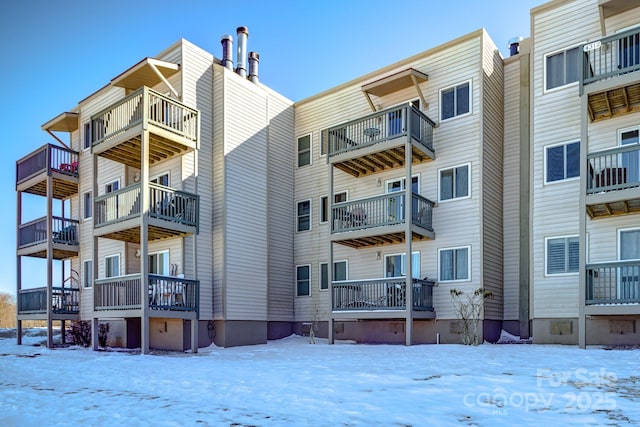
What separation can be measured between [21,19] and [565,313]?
1949 cm

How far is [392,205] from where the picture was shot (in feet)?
62.3

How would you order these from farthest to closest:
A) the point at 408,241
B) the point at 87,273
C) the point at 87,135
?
the point at 87,135 < the point at 87,273 < the point at 408,241

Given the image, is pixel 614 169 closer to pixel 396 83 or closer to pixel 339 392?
pixel 396 83

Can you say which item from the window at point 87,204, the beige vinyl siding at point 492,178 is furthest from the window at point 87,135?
the beige vinyl siding at point 492,178

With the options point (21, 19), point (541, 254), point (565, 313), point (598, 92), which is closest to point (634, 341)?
point (565, 313)

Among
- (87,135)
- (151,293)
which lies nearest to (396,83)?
(151,293)

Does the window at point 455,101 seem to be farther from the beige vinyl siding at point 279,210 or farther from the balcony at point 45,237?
the balcony at point 45,237

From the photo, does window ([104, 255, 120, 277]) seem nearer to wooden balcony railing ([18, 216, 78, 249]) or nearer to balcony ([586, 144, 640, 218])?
wooden balcony railing ([18, 216, 78, 249])

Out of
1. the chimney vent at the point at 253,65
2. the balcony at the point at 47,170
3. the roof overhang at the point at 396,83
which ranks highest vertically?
the chimney vent at the point at 253,65

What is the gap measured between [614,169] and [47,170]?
21.8 m

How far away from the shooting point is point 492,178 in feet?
61.6

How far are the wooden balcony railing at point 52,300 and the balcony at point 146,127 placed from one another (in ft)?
23.1

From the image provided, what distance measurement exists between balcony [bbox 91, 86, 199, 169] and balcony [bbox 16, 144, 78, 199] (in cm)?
434

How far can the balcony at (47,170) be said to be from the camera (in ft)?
73.2
